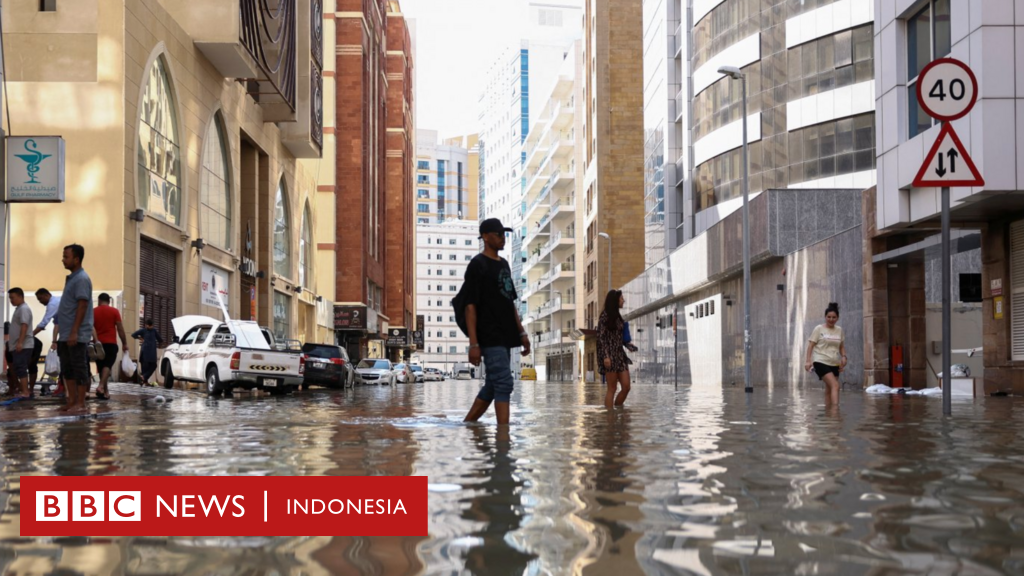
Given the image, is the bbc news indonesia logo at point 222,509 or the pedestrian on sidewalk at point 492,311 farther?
the pedestrian on sidewalk at point 492,311

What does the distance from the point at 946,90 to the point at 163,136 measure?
23.5 metres

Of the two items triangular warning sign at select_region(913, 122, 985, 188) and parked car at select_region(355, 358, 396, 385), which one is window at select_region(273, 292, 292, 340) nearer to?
parked car at select_region(355, 358, 396, 385)

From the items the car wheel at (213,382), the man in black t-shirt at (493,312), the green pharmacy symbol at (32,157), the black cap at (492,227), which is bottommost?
the car wheel at (213,382)

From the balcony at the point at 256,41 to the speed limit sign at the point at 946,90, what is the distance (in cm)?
2530

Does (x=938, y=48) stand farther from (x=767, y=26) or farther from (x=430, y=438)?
(x=767, y=26)

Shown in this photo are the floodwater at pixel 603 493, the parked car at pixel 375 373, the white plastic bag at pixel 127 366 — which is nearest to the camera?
the floodwater at pixel 603 493

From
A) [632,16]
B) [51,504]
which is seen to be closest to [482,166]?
[632,16]

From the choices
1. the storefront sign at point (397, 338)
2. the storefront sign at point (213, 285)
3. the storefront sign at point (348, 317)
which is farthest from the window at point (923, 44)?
the storefront sign at point (397, 338)

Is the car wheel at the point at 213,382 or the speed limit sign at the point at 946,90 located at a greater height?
the speed limit sign at the point at 946,90

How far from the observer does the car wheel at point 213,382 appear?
2517 centimetres

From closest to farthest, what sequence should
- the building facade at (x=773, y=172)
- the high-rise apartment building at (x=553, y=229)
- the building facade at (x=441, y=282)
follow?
the building facade at (x=773, y=172) → the high-rise apartment building at (x=553, y=229) → the building facade at (x=441, y=282)

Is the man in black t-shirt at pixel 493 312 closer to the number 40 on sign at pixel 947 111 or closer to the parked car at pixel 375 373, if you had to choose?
the number 40 on sign at pixel 947 111

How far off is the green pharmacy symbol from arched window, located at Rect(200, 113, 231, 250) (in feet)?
51.7

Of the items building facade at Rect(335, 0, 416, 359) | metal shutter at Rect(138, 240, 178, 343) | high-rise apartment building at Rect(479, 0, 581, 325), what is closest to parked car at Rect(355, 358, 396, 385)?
metal shutter at Rect(138, 240, 178, 343)
